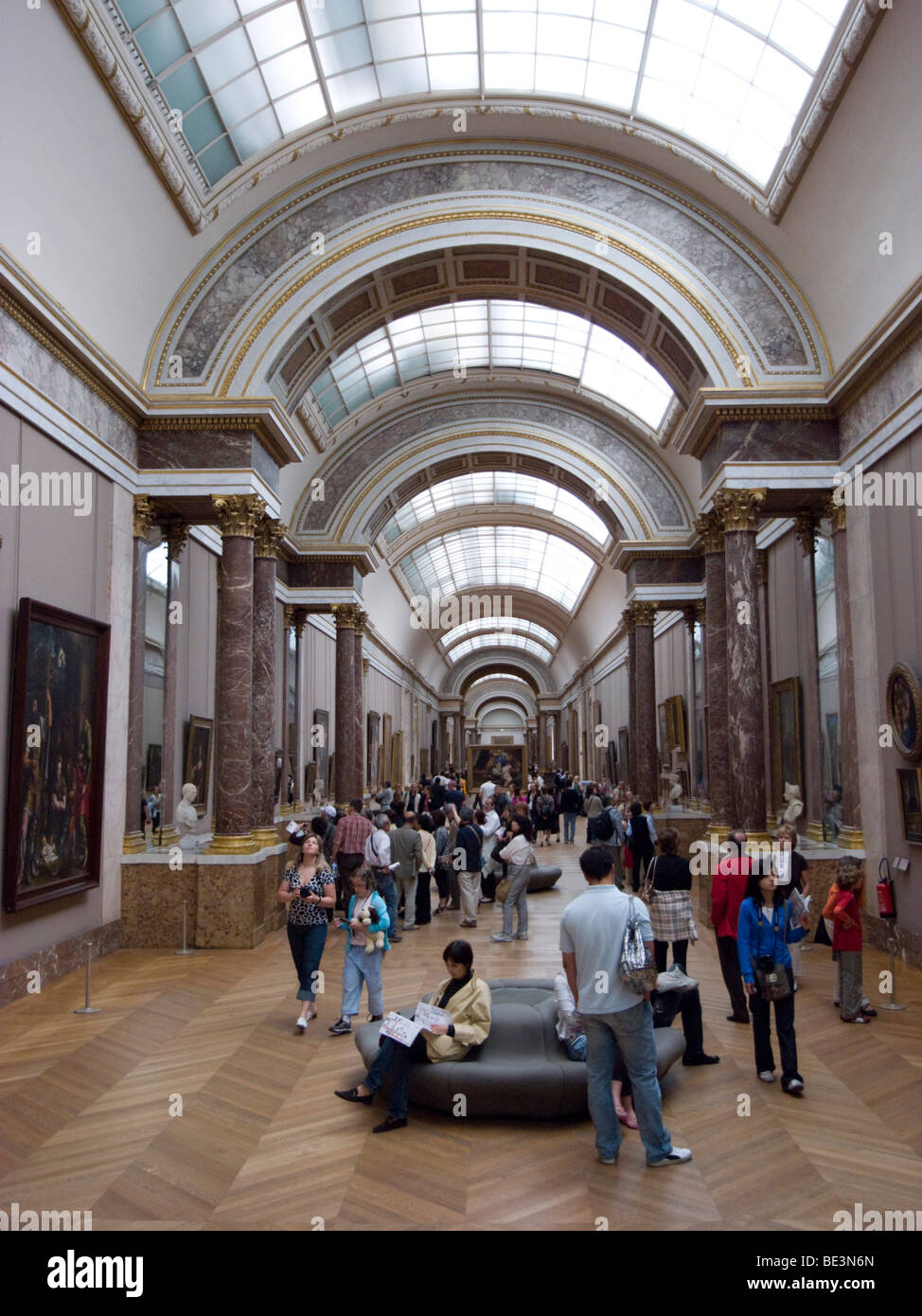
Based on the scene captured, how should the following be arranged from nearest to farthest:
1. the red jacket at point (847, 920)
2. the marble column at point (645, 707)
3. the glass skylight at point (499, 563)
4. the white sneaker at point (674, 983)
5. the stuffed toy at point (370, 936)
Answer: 1. the white sneaker at point (674, 983)
2. the stuffed toy at point (370, 936)
3. the red jacket at point (847, 920)
4. the marble column at point (645, 707)
5. the glass skylight at point (499, 563)

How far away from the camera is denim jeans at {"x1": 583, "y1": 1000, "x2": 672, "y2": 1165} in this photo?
5.37 meters

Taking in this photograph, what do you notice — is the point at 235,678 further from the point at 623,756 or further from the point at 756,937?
the point at 623,756

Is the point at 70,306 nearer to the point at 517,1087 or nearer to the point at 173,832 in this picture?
the point at 173,832

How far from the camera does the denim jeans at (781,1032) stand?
6.73 meters

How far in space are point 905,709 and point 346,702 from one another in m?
14.2

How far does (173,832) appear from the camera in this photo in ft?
47.5

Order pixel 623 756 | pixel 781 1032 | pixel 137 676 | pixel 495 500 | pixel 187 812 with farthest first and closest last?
pixel 495 500 < pixel 623 756 < pixel 187 812 < pixel 137 676 < pixel 781 1032

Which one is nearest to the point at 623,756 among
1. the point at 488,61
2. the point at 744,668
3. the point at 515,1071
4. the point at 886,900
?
the point at 744,668

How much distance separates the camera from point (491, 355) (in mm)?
23266

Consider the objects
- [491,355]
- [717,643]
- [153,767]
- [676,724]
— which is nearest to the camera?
[153,767]

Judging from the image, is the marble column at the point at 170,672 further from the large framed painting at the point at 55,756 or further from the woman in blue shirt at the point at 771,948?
the woman in blue shirt at the point at 771,948

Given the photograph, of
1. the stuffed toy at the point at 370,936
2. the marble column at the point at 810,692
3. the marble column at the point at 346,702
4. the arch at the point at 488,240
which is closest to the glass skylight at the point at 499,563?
the marble column at the point at 346,702

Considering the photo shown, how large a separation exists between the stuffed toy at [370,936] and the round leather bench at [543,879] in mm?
9646

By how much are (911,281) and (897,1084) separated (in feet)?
27.5
